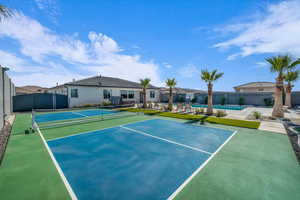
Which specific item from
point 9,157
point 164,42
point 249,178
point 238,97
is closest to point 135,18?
point 164,42

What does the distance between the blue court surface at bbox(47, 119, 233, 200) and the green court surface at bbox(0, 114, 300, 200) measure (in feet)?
0.99

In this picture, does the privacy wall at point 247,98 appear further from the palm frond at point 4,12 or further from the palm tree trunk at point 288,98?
the palm frond at point 4,12

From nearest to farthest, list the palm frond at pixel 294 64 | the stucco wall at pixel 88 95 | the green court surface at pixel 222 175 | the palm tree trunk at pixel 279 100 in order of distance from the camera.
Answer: the green court surface at pixel 222 175, the palm frond at pixel 294 64, the palm tree trunk at pixel 279 100, the stucco wall at pixel 88 95

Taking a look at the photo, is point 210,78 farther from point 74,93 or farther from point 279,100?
point 74,93

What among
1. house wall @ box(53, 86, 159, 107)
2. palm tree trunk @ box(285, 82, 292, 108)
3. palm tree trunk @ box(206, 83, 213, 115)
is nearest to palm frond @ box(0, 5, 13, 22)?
palm tree trunk @ box(206, 83, 213, 115)

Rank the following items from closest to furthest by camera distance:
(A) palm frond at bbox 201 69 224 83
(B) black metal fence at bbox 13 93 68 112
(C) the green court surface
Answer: (C) the green court surface → (A) palm frond at bbox 201 69 224 83 → (B) black metal fence at bbox 13 93 68 112

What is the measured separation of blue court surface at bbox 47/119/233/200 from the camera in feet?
8.54

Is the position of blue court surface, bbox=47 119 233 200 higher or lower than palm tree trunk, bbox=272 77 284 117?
lower

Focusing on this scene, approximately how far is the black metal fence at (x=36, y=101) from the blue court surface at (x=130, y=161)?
12.8 meters

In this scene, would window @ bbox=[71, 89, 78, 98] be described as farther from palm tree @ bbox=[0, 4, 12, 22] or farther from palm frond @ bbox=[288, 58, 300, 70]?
palm frond @ bbox=[288, 58, 300, 70]

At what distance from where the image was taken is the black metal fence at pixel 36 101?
48.3 ft

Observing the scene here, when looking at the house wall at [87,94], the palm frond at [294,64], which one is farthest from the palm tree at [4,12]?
the palm frond at [294,64]

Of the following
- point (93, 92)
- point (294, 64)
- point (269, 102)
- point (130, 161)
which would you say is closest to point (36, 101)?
point (93, 92)

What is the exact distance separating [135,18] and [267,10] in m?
9.41
